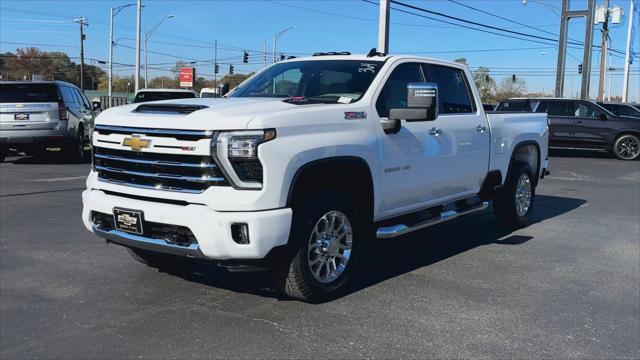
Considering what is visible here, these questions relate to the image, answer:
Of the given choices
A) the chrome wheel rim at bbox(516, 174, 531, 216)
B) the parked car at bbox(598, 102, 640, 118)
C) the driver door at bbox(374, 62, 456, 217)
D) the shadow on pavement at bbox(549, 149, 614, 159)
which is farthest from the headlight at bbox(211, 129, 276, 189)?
the parked car at bbox(598, 102, 640, 118)

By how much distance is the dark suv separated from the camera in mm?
18325

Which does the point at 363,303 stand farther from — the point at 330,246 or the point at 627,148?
the point at 627,148

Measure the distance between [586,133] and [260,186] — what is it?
17.0 metres

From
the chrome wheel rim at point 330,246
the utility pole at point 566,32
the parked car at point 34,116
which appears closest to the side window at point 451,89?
the chrome wheel rim at point 330,246

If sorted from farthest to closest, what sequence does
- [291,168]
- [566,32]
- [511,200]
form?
[566,32] < [511,200] < [291,168]

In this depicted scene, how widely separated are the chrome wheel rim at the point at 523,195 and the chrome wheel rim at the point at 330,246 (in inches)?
141

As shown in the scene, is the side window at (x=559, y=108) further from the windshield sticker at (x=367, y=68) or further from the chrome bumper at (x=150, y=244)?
the chrome bumper at (x=150, y=244)

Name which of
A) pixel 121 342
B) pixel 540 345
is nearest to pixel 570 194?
pixel 540 345

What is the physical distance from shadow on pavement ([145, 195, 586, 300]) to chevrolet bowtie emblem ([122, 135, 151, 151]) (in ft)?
4.83

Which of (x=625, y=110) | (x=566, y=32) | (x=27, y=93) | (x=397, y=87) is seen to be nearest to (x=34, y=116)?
(x=27, y=93)

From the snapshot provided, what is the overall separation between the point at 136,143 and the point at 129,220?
570mm

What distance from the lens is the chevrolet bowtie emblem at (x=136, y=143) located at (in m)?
→ 4.33

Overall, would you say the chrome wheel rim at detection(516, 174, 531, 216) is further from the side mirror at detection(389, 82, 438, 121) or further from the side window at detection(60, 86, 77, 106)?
the side window at detection(60, 86, 77, 106)

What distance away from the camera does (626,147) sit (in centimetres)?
1841
